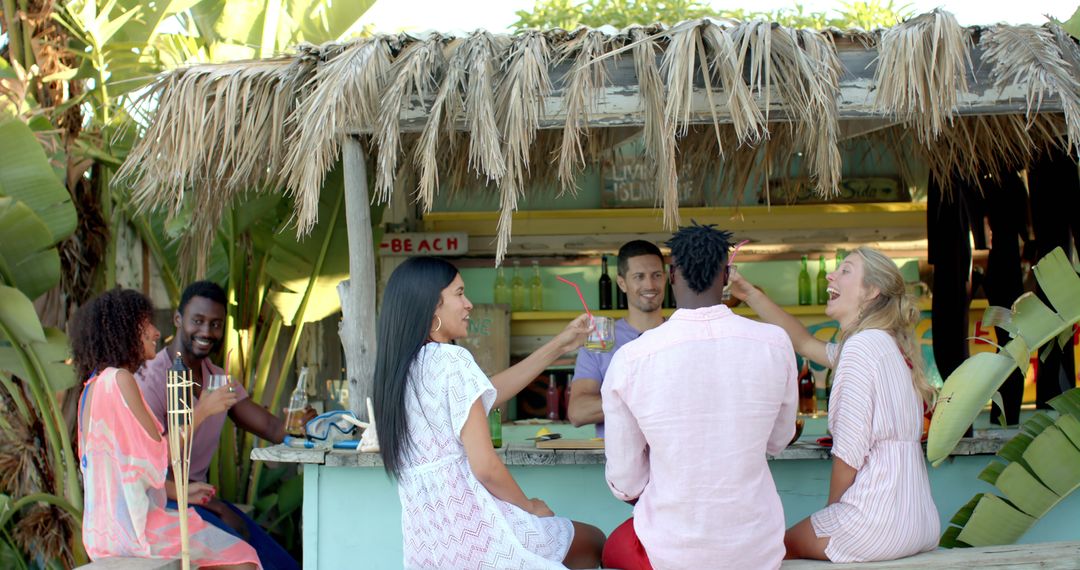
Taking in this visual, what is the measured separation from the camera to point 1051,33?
4.00m

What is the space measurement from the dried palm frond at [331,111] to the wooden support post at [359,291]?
0.20m

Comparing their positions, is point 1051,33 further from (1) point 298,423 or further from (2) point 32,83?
(2) point 32,83

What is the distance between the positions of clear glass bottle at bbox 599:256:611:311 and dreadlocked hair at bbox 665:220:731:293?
4.20 meters

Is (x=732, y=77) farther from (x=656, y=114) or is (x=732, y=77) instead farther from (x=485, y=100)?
(x=485, y=100)

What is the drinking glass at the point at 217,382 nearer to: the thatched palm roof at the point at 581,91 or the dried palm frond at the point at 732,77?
the thatched palm roof at the point at 581,91

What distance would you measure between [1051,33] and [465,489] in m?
2.84

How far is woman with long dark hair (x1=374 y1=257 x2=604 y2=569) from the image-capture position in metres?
3.14

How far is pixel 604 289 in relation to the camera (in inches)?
285

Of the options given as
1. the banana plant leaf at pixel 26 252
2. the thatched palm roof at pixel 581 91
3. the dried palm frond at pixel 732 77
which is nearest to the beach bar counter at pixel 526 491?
the thatched palm roof at pixel 581 91

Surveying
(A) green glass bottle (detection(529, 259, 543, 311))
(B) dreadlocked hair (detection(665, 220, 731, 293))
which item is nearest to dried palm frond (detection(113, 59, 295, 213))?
(B) dreadlocked hair (detection(665, 220, 731, 293))

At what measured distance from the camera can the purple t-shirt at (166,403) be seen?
14.9 feet

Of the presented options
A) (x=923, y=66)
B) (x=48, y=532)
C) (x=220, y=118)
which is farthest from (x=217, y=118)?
(x=48, y=532)

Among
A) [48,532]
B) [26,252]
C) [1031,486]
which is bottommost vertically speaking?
[48,532]

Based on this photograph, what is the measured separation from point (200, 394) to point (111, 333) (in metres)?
0.96
